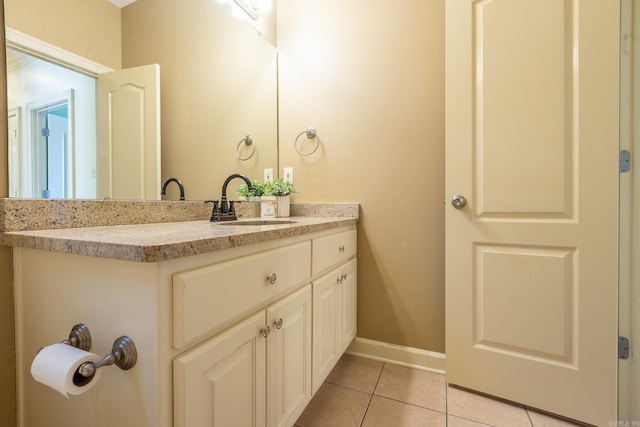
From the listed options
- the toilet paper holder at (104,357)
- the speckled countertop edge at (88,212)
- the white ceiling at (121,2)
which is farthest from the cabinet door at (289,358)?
the white ceiling at (121,2)

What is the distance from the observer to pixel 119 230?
0.82 metres

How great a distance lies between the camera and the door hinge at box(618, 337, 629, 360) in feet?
3.59

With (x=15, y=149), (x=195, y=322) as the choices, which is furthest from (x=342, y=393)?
(x=15, y=149)

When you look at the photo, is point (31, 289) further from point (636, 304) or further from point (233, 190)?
point (636, 304)

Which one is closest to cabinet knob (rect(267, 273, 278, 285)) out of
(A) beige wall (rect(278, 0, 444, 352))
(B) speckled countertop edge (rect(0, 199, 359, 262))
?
(B) speckled countertop edge (rect(0, 199, 359, 262))

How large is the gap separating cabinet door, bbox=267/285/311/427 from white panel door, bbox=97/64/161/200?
0.70 meters

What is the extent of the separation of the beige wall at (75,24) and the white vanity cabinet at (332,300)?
987 mm

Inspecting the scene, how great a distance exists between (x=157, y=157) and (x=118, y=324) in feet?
2.51

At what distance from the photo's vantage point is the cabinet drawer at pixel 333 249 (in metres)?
1.17

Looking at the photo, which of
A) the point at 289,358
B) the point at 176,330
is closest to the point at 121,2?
the point at 176,330

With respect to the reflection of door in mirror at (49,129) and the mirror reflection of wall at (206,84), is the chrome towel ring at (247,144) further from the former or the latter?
the reflection of door in mirror at (49,129)

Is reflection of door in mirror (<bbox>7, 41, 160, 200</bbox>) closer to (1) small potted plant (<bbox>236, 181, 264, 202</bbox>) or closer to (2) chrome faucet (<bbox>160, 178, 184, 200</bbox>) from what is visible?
(2) chrome faucet (<bbox>160, 178, 184, 200</bbox>)

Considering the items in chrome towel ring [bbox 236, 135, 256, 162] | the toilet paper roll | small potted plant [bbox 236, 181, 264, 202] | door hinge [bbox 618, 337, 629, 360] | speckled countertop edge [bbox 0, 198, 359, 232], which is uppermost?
chrome towel ring [bbox 236, 135, 256, 162]

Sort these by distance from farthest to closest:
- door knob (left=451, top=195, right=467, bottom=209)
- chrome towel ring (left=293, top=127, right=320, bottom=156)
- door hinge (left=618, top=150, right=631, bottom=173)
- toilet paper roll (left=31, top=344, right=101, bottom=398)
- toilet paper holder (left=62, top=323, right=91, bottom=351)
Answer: chrome towel ring (left=293, top=127, right=320, bottom=156)
door knob (left=451, top=195, right=467, bottom=209)
door hinge (left=618, top=150, right=631, bottom=173)
toilet paper holder (left=62, top=323, right=91, bottom=351)
toilet paper roll (left=31, top=344, right=101, bottom=398)
